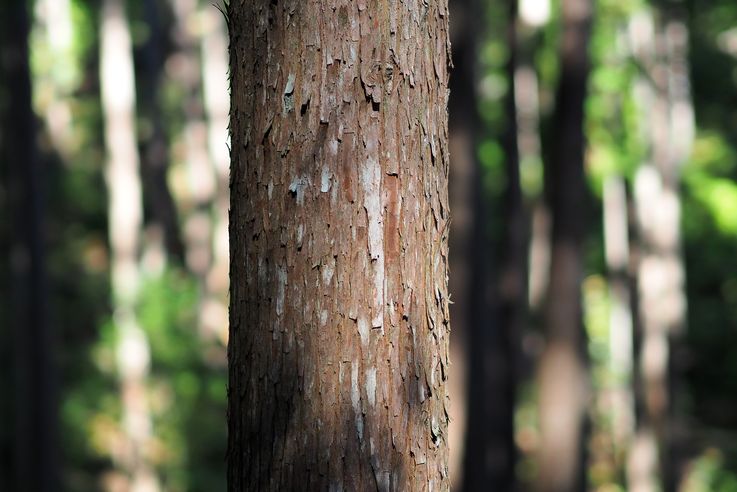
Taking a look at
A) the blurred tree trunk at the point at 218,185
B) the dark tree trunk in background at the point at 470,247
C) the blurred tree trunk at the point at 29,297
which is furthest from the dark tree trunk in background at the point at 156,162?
the dark tree trunk in background at the point at 470,247

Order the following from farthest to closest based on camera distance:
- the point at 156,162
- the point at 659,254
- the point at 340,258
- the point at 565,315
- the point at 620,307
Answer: the point at 156,162 → the point at 620,307 → the point at 659,254 → the point at 565,315 → the point at 340,258

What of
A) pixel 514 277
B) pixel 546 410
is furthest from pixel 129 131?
pixel 546 410

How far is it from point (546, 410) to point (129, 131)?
10117 mm

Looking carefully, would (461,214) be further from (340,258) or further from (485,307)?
(340,258)

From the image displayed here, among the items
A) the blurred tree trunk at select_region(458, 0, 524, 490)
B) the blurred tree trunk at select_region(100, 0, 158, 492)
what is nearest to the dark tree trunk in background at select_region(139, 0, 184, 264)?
the blurred tree trunk at select_region(100, 0, 158, 492)

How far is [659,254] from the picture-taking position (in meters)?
18.8

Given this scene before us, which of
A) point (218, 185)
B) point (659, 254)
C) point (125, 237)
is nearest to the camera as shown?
point (125, 237)

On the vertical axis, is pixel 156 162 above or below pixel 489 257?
above

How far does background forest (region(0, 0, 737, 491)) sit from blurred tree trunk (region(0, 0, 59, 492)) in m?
0.04

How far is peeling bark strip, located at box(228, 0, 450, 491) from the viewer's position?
2262 mm

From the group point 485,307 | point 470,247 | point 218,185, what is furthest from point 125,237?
point 470,247

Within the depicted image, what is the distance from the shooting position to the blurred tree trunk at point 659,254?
58.6 feet

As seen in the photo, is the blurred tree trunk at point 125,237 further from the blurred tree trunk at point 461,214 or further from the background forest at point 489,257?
the blurred tree trunk at point 461,214

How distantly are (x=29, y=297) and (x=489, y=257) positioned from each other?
835 centimetres
